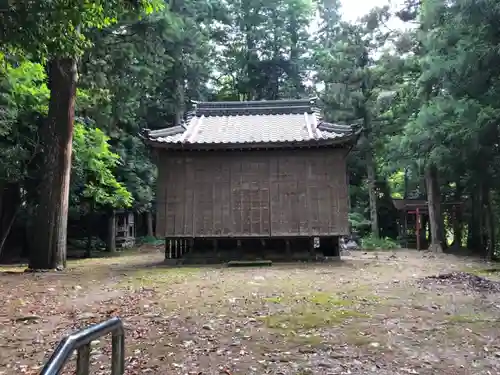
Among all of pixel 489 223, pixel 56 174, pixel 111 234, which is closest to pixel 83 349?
pixel 56 174

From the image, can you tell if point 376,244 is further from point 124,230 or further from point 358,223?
point 124,230

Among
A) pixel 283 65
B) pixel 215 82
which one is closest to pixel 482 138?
pixel 283 65

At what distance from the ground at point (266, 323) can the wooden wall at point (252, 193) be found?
4055 mm

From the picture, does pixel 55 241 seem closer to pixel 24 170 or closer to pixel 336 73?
pixel 24 170

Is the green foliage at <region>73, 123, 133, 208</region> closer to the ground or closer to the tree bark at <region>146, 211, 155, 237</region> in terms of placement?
the ground

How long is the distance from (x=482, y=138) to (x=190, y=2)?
1808 centimetres

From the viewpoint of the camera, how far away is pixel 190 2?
83.0ft

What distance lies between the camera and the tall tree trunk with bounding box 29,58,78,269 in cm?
1116

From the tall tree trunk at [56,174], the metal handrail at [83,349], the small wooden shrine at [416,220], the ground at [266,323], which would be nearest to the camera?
the metal handrail at [83,349]

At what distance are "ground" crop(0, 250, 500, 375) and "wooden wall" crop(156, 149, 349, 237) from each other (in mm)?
4055

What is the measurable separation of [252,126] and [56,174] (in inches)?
288

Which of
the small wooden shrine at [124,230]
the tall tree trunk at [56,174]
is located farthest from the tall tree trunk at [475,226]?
the small wooden shrine at [124,230]

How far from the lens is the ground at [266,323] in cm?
431

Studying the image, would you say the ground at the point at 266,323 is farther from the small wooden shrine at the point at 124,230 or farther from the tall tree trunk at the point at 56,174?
the small wooden shrine at the point at 124,230
